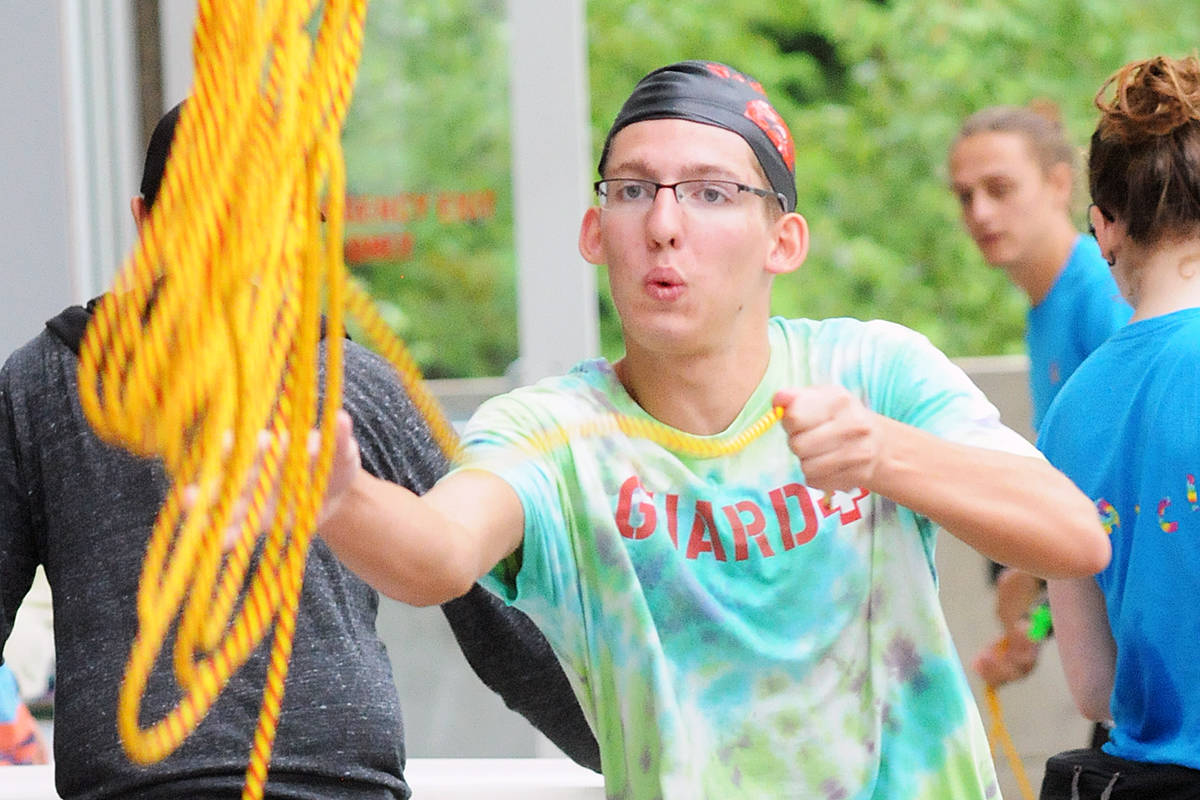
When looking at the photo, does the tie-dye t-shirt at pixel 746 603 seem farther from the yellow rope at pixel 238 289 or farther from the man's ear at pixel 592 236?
the yellow rope at pixel 238 289

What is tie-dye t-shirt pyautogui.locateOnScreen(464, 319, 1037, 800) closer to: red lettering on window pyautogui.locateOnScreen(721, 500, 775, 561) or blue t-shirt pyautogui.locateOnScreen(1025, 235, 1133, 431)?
red lettering on window pyautogui.locateOnScreen(721, 500, 775, 561)

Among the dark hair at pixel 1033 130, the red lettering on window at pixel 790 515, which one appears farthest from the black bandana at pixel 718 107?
the dark hair at pixel 1033 130

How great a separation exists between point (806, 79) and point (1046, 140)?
4004mm

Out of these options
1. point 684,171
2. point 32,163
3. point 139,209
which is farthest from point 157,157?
point 32,163

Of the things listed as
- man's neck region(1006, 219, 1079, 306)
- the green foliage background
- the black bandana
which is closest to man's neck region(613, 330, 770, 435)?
the black bandana

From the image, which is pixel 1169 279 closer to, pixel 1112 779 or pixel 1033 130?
pixel 1112 779

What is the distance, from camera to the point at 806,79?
7.84 meters

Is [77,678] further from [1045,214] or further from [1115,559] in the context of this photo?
[1045,214]

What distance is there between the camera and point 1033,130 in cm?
398

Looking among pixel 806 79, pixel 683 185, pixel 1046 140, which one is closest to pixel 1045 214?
pixel 1046 140

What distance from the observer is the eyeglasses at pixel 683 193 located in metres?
1.86

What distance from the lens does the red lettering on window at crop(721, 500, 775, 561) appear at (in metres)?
1.81

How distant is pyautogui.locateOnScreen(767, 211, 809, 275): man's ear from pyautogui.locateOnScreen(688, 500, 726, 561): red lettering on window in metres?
0.32

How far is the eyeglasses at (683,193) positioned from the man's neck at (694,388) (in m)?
0.17
